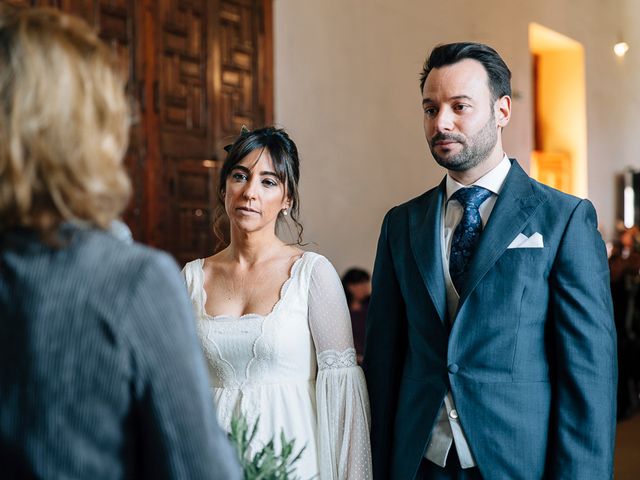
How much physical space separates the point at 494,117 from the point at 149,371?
5.14 feet

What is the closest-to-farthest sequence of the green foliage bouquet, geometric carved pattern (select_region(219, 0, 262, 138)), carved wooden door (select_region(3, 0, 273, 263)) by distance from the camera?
the green foliage bouquet
carved wooden door (select_region(3, 0, 273, 263))
geometric carved pattern (select_region(219, 0, 262, 138))

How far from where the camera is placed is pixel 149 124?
18.7 feet

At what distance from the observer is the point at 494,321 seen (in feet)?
7.07

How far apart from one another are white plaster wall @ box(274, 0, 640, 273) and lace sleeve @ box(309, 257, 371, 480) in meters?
3.79

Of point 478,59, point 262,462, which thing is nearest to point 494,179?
point 478,59

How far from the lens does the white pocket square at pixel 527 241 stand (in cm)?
219

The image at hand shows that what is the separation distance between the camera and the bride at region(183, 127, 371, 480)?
2.32m

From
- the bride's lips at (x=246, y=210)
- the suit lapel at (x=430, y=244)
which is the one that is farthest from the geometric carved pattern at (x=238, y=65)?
the suit lapel at (x=430, y=244)

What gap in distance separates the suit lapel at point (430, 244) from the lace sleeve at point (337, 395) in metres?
0.27

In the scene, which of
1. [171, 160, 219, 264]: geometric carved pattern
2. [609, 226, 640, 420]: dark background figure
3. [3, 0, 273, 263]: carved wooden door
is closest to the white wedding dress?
[3, 0, 273, 263]: carved wooden door

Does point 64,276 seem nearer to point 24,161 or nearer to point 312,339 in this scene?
point 24,161

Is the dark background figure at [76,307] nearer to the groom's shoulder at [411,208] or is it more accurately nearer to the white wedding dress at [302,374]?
the white wedding dress at [302,374]

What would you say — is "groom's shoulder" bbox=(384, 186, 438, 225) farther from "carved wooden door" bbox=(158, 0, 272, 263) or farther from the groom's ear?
"carved wooden door" bbox=(158, 0, 272, 263)

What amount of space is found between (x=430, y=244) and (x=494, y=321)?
11.3 inches
